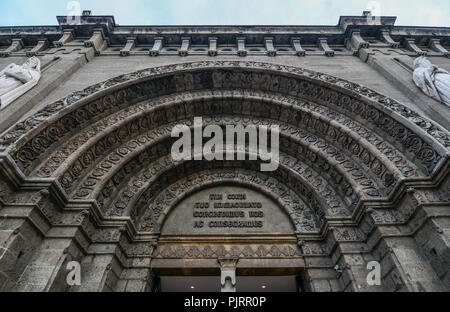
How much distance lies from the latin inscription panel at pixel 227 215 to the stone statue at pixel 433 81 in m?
5.86

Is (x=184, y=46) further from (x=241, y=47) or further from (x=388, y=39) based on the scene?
(x=388, y=39)

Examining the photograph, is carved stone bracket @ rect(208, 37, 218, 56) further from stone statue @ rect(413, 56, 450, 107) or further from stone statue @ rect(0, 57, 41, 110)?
stone statue @ rect(413, 56, 450, 107)

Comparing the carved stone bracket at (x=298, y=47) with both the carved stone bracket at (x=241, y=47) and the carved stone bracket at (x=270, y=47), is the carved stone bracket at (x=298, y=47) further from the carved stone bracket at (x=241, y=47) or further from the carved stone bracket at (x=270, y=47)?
the carved stone bracket at (x=241, y=47)

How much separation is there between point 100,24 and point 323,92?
35.6 feet

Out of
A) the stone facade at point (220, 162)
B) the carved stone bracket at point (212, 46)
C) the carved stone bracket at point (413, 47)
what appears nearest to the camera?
the stone facade at point (220, 162)

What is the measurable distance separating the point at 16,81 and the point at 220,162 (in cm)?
714

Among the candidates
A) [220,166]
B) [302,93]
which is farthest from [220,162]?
[302,93]

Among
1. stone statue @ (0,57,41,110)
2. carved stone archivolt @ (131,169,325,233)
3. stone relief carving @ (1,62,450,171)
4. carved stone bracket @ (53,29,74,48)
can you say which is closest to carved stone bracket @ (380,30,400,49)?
stone relief carving @ (1,62,450,171)

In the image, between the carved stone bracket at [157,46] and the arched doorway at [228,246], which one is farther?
the carved stone bracket at [157,46]

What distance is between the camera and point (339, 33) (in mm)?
12117

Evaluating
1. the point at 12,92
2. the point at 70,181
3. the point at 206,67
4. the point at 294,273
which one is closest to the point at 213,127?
the point at 206,67

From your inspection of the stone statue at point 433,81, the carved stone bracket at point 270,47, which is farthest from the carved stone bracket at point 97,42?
the stone statue at point 433,81

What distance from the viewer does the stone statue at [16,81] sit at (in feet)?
23.3

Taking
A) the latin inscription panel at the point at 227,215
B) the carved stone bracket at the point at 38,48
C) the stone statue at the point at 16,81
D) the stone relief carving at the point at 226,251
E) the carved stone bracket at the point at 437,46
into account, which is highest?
the carved stone bracket at the point at 437,46
